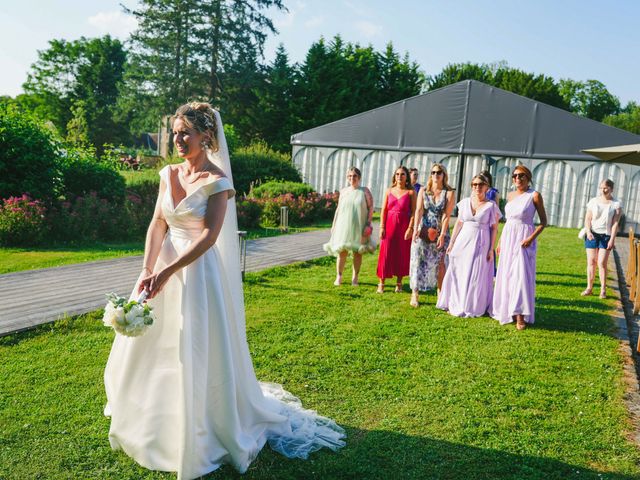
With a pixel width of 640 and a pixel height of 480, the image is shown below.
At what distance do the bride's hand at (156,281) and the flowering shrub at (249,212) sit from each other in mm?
12442

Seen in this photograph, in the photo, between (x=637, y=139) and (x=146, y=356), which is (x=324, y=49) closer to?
(x=637, y=139)

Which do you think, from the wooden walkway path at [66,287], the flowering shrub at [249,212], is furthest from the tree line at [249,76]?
the wooden walkway path at [66,287]

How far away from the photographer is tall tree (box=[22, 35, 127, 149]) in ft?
194

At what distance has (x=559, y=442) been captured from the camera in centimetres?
412

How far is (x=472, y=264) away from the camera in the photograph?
7.72 meters

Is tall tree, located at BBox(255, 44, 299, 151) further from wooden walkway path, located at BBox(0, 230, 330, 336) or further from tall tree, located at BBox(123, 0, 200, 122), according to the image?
wooden walkway path, located at BBox(0, 230, 330, 336)

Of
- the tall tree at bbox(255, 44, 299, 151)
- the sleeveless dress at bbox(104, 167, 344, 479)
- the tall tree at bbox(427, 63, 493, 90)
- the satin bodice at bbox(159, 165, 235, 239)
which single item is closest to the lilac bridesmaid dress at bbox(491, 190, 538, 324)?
the sleeveless dress at bbox(104, 167, 344, 479)

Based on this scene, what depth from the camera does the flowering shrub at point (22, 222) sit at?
10859mm

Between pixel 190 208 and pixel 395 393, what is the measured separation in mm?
2648

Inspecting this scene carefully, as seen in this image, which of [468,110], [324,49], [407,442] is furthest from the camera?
[324,49]

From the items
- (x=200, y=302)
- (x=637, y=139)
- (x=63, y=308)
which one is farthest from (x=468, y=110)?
(x=200, y=302)

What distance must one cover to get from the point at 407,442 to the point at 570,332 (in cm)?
427

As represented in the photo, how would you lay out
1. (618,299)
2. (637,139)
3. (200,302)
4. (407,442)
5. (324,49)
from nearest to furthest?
(200,302), (407,442), (618,299), (637,139), (324,49)

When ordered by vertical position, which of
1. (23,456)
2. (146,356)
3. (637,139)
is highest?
(637,139)
